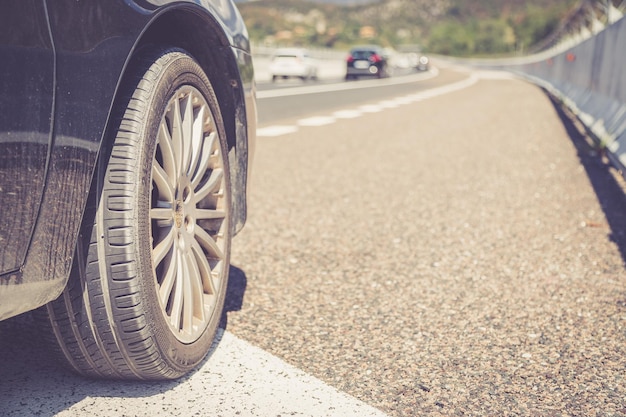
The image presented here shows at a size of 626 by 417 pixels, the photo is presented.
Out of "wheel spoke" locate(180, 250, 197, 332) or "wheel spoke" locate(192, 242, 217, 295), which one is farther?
"wheel spoke" locate(192, 242, 217, 295)

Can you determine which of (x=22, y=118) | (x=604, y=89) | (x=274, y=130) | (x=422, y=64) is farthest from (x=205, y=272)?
(x=422, y=64)

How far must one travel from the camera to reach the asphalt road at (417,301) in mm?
2209

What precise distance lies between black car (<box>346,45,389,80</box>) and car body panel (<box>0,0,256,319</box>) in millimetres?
33385

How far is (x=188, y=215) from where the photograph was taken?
231 cm

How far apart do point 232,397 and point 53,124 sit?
1.03 meters

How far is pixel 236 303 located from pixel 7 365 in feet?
3.32

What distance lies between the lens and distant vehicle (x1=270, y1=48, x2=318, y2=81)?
1243 inches

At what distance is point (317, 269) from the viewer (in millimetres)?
3648

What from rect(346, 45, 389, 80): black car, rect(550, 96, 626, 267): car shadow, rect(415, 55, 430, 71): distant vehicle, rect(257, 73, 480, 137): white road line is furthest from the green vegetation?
rect(550, 96, 626, 267): car shadow

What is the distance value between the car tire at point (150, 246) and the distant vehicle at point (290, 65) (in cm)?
2959

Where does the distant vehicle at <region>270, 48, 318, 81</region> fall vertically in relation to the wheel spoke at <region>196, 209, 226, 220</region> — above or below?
below

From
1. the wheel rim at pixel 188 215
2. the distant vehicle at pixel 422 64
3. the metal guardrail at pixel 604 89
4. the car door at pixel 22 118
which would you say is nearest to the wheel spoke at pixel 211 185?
the wheel rim at pixel 188 215

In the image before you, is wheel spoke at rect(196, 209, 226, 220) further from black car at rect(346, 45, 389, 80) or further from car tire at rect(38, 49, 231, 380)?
black car at rect(346, 45, 389, 80)

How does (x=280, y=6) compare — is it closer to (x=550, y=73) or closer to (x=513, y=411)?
(x=550, y=73)
